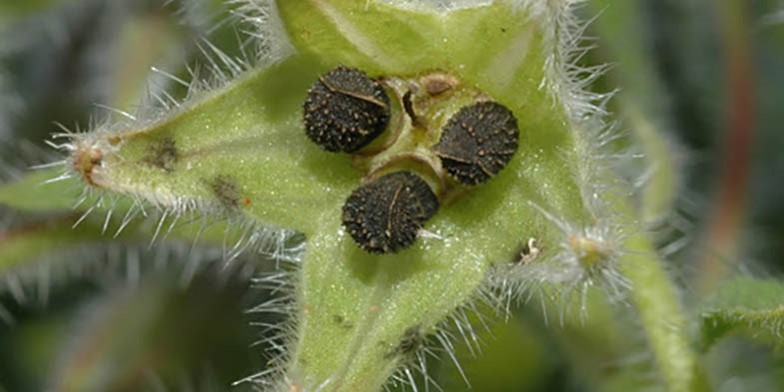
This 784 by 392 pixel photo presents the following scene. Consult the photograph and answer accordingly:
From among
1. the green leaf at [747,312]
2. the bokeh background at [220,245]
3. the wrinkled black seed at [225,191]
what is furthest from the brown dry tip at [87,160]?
the green leaf at [747,312]

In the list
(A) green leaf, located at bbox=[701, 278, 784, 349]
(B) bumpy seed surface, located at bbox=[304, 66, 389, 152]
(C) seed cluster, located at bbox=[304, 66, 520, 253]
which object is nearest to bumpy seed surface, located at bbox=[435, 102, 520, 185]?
(C) seed cluster, located at bbox=[304, 66, 520, 253]

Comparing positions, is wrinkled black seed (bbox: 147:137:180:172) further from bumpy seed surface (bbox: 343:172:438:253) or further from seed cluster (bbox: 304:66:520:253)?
bumpy seed surface (bbox: 343:172:438:253)

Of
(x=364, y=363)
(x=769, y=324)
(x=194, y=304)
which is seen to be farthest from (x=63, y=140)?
(x=769, y=324)

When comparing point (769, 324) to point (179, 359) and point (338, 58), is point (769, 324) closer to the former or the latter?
point (338, 58)

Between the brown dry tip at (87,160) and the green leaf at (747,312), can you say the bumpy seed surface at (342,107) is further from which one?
the green leaf at (747,312)

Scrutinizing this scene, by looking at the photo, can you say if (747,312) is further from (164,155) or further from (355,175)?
(164,155)

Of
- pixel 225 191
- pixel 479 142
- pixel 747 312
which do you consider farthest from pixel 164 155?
pixel 747 312
